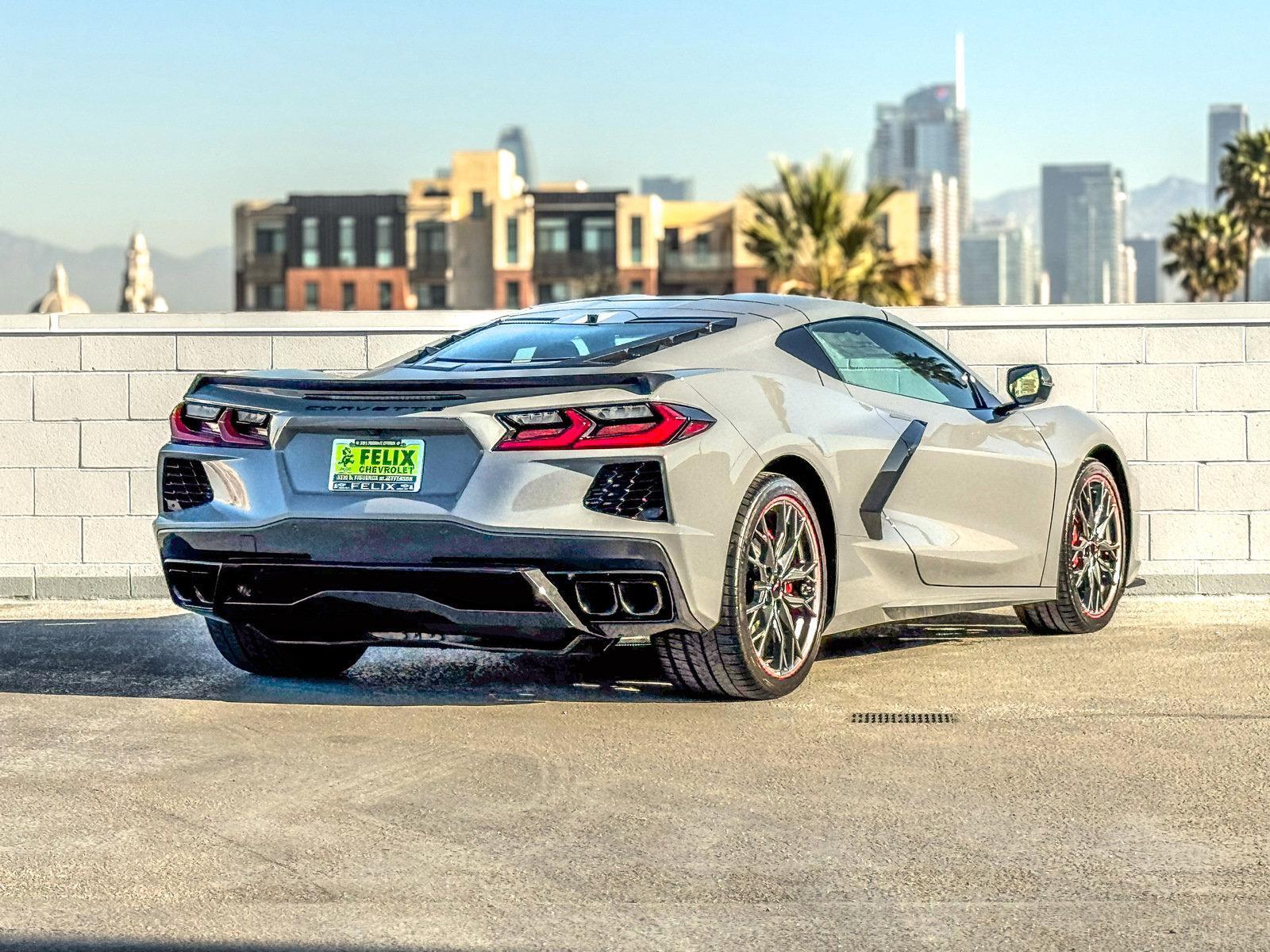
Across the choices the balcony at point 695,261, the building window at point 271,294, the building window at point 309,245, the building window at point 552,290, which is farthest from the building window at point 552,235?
the building window at point 271,294

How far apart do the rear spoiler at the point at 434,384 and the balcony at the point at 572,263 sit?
110 meters

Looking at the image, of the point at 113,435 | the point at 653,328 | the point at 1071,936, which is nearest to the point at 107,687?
the point at 653,328

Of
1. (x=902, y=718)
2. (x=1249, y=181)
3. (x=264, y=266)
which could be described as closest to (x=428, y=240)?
(x=264, y=266)

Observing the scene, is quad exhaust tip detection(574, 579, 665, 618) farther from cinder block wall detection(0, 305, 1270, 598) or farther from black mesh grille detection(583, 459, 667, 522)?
cinder block wall detection(0, 305, 1270, 598)

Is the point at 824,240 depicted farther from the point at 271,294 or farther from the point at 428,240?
the point at 271,294

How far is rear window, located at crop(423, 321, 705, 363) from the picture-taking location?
23.5 feet

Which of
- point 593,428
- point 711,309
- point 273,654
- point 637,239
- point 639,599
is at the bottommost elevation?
point 273,654

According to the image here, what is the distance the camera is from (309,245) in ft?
398

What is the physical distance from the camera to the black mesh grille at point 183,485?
6965 mm

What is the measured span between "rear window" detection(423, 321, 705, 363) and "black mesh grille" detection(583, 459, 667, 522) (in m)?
0.66

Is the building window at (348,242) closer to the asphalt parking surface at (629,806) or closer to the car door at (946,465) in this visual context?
the asphalt parking surface at (629,806)

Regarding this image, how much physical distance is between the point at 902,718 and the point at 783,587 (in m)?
0.60

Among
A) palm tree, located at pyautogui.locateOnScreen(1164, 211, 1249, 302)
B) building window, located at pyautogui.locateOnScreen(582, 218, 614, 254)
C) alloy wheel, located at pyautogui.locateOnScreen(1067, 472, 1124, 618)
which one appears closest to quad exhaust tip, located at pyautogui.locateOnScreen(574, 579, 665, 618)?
alloy wheel, located at pyautogui.locateOnScreen(1067, 472, 1124, 618)

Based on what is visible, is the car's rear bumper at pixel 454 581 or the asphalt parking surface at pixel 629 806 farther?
the car's rear bumper at pixel 454 581
